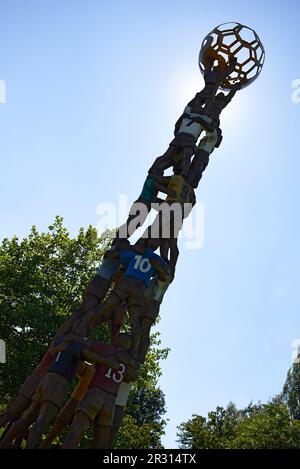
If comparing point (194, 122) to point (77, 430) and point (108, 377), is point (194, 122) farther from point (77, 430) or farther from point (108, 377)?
point (77, 430)

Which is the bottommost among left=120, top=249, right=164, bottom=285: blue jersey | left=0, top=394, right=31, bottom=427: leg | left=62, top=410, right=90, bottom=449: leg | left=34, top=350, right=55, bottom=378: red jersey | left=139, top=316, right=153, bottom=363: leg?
left=62, top=410, right=90, bottom=449: leg

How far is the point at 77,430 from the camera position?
799 cm

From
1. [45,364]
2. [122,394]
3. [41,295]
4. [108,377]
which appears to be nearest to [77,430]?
[108,377]

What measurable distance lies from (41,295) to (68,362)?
33.4ft

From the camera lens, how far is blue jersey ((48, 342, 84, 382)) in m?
8.55

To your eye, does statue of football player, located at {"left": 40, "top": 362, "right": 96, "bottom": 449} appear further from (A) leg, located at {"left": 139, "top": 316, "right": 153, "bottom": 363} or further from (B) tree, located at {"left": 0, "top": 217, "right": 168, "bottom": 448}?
(B) tree, located at {"left": 0, "top": 217, "right": 168, "bottom": 448}

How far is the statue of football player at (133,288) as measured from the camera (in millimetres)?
9055

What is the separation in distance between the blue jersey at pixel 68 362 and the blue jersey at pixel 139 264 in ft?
5.24

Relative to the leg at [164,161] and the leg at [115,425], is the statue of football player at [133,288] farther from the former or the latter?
the leg at [164,161]

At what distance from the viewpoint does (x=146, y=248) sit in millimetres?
10062

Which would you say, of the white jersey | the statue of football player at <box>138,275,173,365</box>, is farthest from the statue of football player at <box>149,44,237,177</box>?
the white jersey

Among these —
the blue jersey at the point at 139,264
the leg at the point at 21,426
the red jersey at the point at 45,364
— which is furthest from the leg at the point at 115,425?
the blue jersey at the point at 139,264

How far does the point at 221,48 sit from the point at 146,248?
6.08 m
